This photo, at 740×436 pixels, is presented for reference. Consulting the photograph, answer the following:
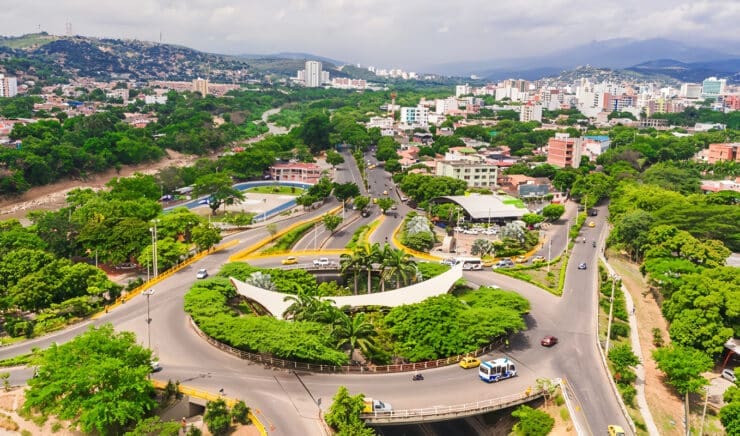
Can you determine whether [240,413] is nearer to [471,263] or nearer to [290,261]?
[290,261]

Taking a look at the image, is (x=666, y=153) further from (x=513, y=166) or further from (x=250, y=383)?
(x=250, y=383)

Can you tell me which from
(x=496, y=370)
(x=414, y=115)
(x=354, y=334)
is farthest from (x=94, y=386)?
(x=414, y=115)

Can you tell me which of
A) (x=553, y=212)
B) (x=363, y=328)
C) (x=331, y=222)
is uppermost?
(x=553, y=212)

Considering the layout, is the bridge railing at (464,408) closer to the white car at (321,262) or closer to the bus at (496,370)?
the bus at (496,370)

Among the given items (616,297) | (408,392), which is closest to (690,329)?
(616,297)

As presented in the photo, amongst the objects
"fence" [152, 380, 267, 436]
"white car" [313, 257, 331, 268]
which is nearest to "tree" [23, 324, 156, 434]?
"fence" [152, 380, 267, 436]

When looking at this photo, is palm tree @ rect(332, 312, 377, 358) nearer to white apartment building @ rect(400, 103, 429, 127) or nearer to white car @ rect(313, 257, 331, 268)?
white car @ rect(313, 257, 331, 268)
